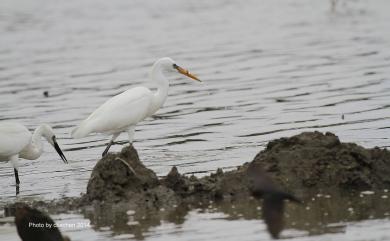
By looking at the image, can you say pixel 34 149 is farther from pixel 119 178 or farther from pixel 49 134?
pixel 119 178

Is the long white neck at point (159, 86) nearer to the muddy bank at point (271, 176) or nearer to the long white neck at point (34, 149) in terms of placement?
the long white neck at point (34, 149)

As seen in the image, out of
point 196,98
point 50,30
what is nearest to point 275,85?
point 196,98

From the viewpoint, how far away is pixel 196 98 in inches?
677

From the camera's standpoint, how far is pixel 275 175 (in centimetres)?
949

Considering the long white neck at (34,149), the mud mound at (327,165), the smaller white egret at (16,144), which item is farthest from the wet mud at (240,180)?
the long white neck at (34,149)

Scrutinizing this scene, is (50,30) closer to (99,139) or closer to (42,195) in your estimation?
(99,139)

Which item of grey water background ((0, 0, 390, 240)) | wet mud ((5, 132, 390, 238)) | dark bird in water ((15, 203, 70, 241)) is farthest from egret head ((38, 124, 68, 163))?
dark bird in water ((15, 203, 70, 241))

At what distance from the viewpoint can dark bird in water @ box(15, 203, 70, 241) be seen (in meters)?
7.90

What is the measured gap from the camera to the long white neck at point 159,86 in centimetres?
1268

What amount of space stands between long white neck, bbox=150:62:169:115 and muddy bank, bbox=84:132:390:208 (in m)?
3.05

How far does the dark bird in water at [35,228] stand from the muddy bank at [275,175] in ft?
5.43

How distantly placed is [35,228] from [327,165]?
320cm

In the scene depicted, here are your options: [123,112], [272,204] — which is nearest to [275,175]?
[272,204]

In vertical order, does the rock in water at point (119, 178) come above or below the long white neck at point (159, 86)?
below
